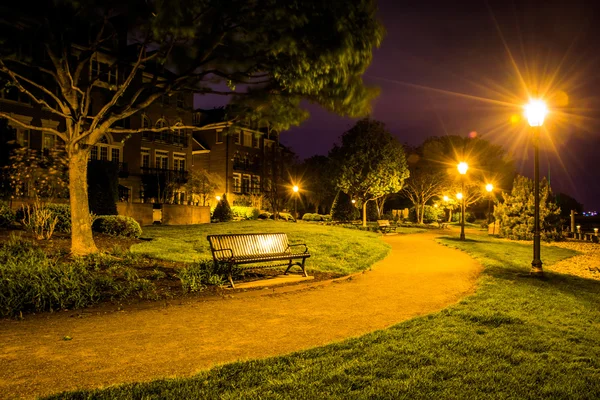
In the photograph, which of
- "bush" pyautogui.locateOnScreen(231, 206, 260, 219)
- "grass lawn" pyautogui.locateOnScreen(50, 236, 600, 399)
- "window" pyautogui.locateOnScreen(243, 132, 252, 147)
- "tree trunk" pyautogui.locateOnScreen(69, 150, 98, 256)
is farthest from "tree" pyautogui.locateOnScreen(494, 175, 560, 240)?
"window" pyautogui.locateOnScreen(243, 132, 252, 147)

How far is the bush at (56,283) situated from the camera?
6.75 metres

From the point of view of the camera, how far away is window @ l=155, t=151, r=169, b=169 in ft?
127

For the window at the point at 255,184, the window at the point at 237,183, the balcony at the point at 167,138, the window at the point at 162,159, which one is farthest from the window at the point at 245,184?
the window at the point at 162,159

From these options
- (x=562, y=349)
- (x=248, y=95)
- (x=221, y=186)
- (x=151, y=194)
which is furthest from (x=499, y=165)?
(x=562, y=349)

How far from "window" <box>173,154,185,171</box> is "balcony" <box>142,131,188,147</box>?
1.05 meters

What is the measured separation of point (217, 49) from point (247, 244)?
524 cm

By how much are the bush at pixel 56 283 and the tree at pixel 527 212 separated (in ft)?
76.6

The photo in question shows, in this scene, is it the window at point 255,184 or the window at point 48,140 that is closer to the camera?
the window at point 48,140

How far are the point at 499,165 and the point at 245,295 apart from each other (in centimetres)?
5320

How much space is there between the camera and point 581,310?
721 cm

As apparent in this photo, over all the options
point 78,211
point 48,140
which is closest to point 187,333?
point 78,211

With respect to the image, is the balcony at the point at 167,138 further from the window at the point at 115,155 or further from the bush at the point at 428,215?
the bush at the point at 428,215

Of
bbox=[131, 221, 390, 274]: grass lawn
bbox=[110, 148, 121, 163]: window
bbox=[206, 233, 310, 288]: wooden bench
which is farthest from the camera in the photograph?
bbox=[110, 148, 121, 163]: window

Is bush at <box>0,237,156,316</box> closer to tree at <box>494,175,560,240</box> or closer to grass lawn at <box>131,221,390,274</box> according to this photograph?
grass lawn at <box>131,221,390,274</box>
